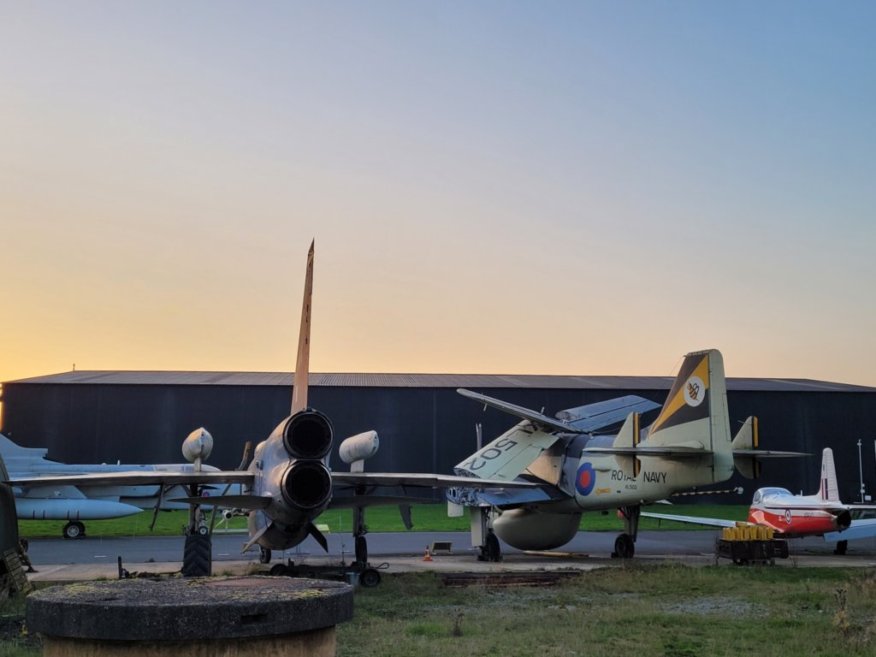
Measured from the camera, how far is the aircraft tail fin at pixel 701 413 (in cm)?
1748

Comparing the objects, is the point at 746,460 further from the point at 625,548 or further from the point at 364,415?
the point at 364,415

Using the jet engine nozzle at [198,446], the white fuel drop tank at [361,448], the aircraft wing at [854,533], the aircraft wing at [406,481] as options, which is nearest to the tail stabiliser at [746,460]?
the aircraft wing at [406,481]

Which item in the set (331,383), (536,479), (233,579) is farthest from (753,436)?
(331,383)

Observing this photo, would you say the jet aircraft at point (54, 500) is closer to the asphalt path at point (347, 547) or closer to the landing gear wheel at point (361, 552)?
the asphalt path at point (347, 547)

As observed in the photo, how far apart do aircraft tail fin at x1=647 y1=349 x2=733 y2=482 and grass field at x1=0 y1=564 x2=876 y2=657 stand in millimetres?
2514

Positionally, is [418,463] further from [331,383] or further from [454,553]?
[454,553]

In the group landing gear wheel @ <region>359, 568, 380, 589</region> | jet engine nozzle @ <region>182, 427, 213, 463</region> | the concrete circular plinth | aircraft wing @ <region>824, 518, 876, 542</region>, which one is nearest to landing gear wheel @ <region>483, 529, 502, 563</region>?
landing gear wheel @ <region>359, 568, 380, 589</region>

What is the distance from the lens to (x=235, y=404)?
169ft

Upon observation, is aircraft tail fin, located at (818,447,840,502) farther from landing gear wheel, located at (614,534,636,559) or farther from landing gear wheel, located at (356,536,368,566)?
landing gear wheel, located at (356,536,368,566)

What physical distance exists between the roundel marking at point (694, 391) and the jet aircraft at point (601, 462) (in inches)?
0.9

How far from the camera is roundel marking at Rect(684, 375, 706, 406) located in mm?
17875

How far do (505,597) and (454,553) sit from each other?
1043 cm

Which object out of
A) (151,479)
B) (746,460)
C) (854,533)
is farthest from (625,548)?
(151,479)

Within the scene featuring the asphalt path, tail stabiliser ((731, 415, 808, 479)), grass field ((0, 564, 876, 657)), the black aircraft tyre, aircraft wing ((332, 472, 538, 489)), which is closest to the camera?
grass field ((0, 564, 876, 657))
